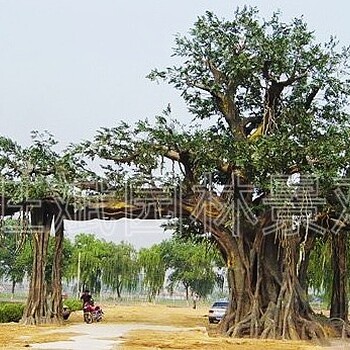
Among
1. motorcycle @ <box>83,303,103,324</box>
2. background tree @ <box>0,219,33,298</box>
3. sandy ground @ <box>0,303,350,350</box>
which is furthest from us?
background tree @ <box>0,219,33,298</box>

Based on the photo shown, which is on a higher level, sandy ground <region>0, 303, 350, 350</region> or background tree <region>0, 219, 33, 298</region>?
background tree <region>0, 219, 33, 298</region>

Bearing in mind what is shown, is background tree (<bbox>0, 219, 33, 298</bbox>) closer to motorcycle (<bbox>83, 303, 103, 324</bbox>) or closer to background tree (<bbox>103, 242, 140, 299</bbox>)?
background tree (<bbox>103, 242, 140, 299</bbox>)

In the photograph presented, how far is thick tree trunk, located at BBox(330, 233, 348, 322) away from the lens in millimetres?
15531

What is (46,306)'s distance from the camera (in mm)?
15734

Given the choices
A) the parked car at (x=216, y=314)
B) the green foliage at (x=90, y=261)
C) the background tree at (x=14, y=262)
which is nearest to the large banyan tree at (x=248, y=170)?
the parked car at (x=216, y=314)

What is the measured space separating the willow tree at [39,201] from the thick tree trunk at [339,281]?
637 centimetres

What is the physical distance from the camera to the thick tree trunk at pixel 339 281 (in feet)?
51.0

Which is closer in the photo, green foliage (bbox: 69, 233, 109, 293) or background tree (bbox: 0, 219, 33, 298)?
background tree (bbox: 0, 219, 33, 298)

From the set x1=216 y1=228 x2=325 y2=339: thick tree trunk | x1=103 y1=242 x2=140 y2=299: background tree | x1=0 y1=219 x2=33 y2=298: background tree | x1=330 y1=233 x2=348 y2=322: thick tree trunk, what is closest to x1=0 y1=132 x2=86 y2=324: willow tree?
x1=216 y1=228 x2=325 y2=339: thick tree trunk

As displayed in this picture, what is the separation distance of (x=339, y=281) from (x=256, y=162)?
15.9 feet

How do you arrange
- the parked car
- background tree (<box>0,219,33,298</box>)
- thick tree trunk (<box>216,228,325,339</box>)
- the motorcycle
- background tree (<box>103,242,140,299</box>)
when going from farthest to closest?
background tree (<box>103,242,140,299</box>) < background tree (<box>0,219,33,298</box>) < the parked car < the motorcycle < thick tree trunk (<box>216,228,325,339</box>)

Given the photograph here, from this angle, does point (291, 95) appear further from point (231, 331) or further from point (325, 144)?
point (231, 331)

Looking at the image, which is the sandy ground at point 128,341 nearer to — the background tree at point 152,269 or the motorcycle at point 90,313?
the motorcycle at point 90,313

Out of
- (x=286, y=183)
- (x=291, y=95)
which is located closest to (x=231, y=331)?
(x=286, y=183)
